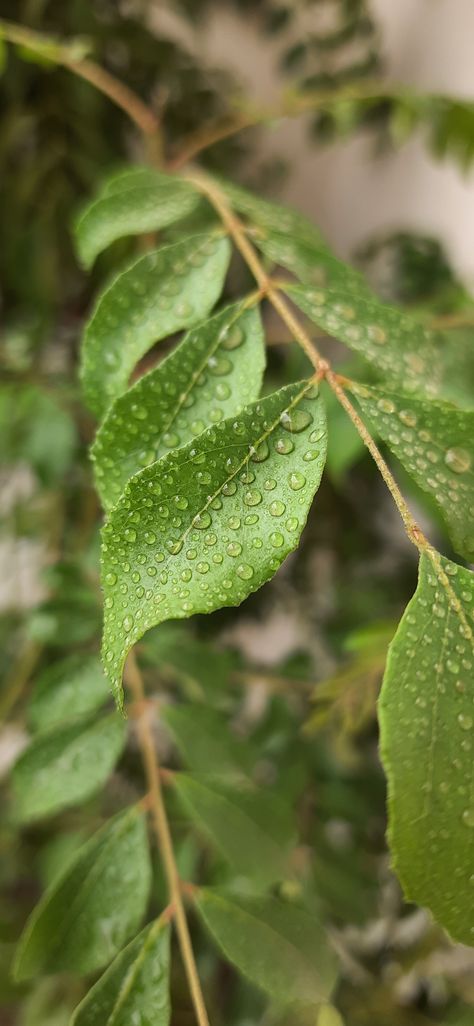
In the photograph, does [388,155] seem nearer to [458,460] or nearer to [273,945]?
[458,460]

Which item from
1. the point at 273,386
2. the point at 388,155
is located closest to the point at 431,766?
the point at 273,386

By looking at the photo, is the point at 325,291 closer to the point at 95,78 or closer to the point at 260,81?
the point at 95,78

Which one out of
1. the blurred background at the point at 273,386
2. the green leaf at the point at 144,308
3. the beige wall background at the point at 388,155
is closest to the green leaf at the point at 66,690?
the blurred background at the point at 273,386

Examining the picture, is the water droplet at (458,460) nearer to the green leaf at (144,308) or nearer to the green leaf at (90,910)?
the green leaf at (144,308)

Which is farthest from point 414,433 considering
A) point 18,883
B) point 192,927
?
point 18,883

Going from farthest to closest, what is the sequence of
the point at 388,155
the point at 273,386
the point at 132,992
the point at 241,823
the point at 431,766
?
1. the point at 388,155
2. the point at 273,386
3. the point at 241,823
4. the point at 132,992
5. the point at 431,766

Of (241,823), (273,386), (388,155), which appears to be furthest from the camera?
(388,155)

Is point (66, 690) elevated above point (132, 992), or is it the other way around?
point (66, 690)
